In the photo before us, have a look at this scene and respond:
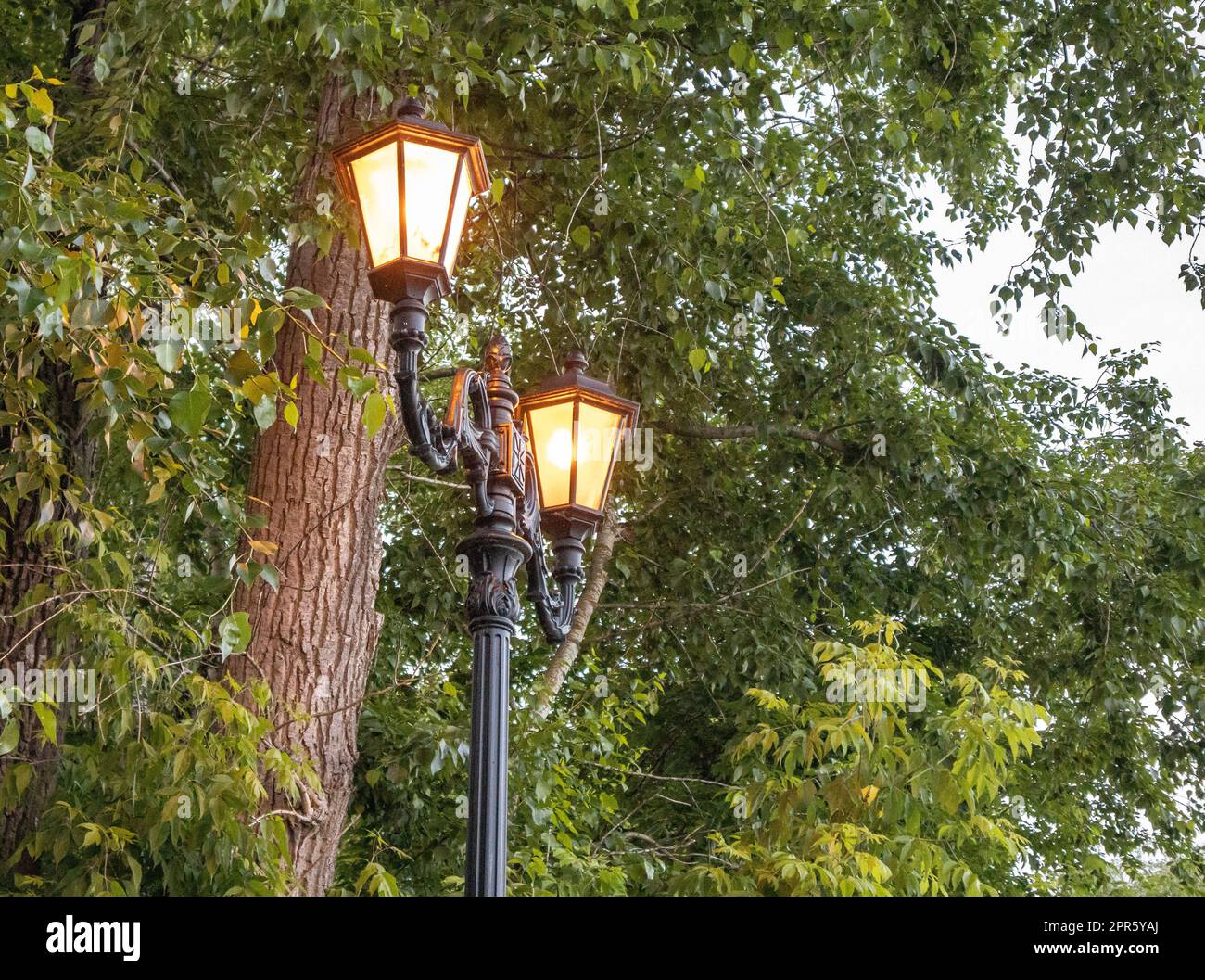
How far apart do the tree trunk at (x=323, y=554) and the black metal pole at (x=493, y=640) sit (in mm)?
1564

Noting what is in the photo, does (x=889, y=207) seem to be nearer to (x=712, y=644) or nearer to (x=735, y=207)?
(x=735, y=207)

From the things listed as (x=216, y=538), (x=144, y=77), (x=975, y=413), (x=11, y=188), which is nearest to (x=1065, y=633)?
(x=975, y=413)

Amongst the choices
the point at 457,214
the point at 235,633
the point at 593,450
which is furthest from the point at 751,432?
the point at 457,214

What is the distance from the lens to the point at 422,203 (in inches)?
175

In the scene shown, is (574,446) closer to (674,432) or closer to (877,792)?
(877,792)

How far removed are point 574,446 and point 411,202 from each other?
44.1 inches

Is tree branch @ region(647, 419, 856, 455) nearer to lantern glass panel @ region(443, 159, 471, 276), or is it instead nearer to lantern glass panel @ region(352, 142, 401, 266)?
lantern glass panel @ region(443, 159, 471, 276)

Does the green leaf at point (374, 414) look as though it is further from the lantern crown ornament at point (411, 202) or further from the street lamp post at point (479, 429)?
the lantern crown ornament at point (411, 202)

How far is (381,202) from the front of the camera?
4484mm

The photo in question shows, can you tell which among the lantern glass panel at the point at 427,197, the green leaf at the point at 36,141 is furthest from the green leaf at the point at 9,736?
the lantern glass panel at the point at 427,197

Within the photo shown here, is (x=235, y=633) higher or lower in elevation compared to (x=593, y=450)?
lower

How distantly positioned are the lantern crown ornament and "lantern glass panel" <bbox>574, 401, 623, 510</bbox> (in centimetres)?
80

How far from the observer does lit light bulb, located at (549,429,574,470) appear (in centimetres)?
513

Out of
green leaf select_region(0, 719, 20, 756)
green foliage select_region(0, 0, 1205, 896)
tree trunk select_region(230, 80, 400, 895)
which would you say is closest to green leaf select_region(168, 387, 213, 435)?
green foliage select_region(0, 0, 1205, 896)
